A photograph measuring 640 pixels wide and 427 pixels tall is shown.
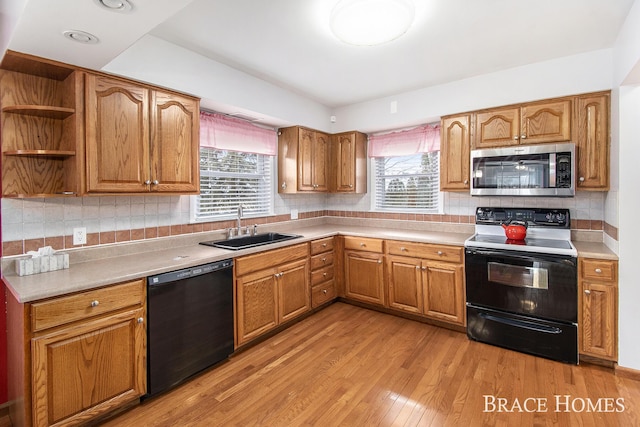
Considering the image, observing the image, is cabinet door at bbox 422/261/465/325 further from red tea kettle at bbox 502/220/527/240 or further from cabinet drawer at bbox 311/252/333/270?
cabinet drawer at bbox 311/252/333/270

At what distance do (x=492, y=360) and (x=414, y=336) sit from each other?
0.66 m

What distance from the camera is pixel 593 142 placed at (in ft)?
8.61

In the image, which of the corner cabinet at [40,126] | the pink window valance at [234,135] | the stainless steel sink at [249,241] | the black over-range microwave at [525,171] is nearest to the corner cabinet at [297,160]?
the pink window valance at [234,135]

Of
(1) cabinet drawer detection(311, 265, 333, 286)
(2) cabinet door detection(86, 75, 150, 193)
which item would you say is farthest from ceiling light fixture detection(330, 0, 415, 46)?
(1) cabinet drawer detection(311, 265, 333, 286)

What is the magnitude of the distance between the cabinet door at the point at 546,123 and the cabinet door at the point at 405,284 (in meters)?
1.54

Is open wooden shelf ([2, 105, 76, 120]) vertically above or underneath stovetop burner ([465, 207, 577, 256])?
above

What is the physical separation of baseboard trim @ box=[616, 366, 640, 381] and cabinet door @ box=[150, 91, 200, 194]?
11.5 feet

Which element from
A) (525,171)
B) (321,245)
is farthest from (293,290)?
(525,171)

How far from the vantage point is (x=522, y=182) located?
2.90m

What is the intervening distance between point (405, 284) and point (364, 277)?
1.61ft

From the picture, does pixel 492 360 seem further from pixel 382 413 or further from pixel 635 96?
pixel 635 96

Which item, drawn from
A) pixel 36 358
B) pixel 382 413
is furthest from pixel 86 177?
pixel 382 413

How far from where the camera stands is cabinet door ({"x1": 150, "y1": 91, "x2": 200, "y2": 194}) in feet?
7.72

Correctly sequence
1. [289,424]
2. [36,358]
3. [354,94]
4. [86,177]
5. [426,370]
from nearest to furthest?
[36,358] → [289,424] → [86,177] → [426,370] → [354,94]
